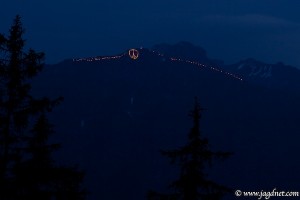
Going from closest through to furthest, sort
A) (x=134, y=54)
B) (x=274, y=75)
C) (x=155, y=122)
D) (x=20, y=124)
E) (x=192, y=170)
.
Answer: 1. (x=192, y=170)
2. (x=20, y=124)
3. (x=134, y=54)
4. (x=155, y=122)
5. (x=274, y=75)

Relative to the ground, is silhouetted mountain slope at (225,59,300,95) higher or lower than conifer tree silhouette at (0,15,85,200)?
higher

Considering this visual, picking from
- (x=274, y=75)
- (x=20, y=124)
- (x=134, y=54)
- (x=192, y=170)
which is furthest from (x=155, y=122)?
(x=192, y=170)

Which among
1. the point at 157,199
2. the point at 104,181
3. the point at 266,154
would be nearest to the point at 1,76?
the point at 157,199

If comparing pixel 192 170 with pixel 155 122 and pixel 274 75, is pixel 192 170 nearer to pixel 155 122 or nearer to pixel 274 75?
pixel 155 122

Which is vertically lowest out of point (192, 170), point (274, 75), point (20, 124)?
point (192, 170)

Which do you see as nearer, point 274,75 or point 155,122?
point 155,122

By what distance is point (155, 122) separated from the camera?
113 metres

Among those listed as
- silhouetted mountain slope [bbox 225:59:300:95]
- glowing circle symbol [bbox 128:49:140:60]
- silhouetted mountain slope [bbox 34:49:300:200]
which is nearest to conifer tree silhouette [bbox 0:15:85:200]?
glowing circle symbol [bbox 128:49:140:60]

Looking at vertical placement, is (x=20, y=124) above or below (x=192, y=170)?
above

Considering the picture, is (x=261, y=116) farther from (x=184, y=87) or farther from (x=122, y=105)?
(x=122, y=105)

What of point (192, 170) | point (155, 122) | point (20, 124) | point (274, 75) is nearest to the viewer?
point (192, 170)

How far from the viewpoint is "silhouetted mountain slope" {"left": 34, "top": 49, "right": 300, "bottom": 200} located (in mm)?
91812

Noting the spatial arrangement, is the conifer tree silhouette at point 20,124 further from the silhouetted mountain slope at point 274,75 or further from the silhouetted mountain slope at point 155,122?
the silhouetted mountain slope at point 274,75

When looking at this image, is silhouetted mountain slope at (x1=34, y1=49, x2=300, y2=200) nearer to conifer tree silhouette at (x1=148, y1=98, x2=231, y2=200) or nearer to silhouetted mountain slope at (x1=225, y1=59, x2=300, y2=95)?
silhouetted mountain slope at (x1=225, y1=59, x2=300, y2=95)
